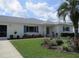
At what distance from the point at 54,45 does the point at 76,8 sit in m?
6.27

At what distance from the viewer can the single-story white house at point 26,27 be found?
112 feet

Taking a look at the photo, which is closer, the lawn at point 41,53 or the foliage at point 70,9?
the lawn at point 41,53

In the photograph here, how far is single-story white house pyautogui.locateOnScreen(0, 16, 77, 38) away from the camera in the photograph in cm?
3428

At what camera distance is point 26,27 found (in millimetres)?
37625

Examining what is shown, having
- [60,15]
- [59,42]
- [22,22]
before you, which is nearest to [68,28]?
[22,22]

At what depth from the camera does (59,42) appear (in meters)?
19.1

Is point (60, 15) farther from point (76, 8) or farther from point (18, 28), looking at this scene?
point (18, 28)

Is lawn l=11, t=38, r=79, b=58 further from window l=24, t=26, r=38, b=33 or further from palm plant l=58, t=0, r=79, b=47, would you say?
window l=24, t=26, r=38, b=33

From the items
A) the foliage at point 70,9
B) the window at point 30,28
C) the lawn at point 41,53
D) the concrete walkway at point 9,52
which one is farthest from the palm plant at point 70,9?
the window at point 30,28

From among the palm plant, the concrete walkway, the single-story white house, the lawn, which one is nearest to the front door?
the single-story white house

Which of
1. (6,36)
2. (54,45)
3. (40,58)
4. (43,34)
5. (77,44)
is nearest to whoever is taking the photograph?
(40,58)

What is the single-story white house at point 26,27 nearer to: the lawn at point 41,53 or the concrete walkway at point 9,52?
the concrete walkway at point 9,52

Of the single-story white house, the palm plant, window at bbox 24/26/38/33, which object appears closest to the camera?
the palm plant

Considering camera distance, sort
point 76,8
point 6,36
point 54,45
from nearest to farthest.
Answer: point 54,45 → point 76,8 → point 6,36
